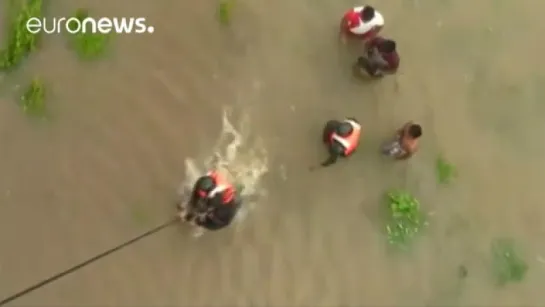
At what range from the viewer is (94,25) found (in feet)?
4.53

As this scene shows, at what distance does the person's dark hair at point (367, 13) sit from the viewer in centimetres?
132

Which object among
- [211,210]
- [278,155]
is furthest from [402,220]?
[211,210]

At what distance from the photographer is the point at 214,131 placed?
138 cm

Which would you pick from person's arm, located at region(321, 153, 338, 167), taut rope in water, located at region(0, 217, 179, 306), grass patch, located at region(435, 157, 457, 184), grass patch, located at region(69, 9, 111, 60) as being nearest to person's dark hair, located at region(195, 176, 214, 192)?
taut rope in water, located at region(0, 217, 179, 306)

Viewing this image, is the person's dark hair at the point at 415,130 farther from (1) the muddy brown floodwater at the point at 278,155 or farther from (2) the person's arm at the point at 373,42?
(2) the person's arm at the point at 373,42

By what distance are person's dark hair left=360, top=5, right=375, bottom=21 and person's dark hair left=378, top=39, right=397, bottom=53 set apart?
55 millimetres

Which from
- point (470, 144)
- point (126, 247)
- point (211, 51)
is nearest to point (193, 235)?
point (126, 247)

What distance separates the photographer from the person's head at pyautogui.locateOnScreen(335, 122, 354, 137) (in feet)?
4.33

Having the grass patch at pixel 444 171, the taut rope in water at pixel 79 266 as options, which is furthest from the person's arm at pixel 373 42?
the taut rope in water at pixel 79 266

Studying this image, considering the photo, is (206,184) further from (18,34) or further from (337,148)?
(18,34)

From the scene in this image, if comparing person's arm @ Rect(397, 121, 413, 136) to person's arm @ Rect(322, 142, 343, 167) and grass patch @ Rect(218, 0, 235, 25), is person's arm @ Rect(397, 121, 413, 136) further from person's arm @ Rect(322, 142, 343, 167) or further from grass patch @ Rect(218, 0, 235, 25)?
grass patch @ Rect(218, 0, 235, 25)

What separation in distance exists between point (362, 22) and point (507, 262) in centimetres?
55

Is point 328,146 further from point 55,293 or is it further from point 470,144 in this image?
point 55,293

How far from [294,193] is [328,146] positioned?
113mm
